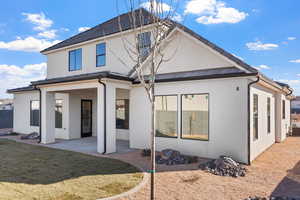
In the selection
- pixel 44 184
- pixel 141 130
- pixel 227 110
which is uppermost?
pixel 227 110

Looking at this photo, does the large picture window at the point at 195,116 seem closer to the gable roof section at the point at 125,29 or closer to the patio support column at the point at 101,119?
the gable roof section at the point at 125,29

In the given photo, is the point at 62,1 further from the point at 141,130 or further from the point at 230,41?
the point at 230,41

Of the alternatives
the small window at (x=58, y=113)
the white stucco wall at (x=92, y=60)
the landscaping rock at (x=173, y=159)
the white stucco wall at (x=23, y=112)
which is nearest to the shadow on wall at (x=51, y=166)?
the landscaping rock at (x=173, y=159)

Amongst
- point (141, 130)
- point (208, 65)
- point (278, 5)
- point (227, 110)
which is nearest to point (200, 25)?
point (208, 65)

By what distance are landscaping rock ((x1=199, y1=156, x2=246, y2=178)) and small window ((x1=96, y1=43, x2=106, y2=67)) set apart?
9.63 metres

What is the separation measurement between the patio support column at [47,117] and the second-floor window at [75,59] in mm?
3605

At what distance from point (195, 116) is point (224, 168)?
272cm

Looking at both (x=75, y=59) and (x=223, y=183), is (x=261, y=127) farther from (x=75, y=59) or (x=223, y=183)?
(x=75, y=59)

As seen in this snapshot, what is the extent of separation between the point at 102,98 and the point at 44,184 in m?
4.59

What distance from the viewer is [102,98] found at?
9508 millimetres

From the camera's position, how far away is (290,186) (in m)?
5.76

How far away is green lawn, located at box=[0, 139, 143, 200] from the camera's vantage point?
5.04 m

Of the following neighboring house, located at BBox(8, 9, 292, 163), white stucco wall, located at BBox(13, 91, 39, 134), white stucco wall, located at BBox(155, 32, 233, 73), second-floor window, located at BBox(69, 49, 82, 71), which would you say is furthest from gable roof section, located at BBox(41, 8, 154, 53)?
white stucco wall, located at BBox(13, 91, 39, 134)

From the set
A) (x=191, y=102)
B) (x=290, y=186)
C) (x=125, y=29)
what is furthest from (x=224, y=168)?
(x=125, y=29)
